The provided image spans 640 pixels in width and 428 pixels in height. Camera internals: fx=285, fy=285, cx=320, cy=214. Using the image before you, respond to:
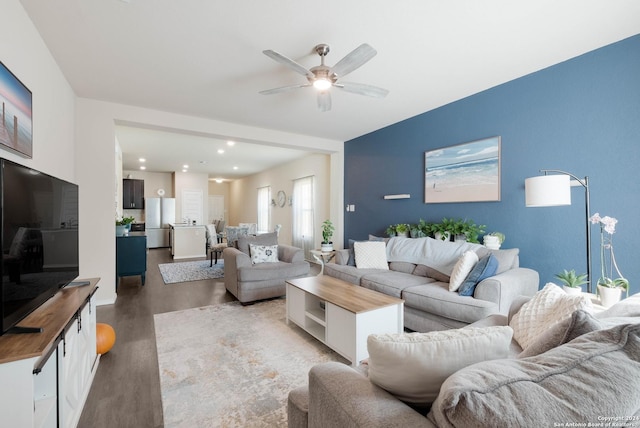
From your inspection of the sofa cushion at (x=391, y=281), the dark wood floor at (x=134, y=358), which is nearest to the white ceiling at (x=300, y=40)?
the sofa cushion at (x=391, y=281)

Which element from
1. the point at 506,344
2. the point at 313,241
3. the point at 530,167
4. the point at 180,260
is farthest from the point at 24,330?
the point at 180,260

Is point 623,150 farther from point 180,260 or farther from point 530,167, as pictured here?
point 180,260

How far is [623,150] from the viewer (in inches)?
99.6

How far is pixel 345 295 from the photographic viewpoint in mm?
2660

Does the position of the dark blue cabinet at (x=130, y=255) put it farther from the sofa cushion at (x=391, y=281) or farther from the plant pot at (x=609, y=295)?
the plant pot at (x=609, y=295)

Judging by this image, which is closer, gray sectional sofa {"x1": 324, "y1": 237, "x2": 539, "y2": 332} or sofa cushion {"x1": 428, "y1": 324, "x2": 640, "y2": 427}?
sofa cushion {"x1": 428, "y1": 324, "x2": 640, "y2": 427}

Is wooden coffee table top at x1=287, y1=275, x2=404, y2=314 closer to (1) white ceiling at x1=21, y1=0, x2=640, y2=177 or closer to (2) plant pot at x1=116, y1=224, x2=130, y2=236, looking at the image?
(1) white ceiling at x1=21, y1=0, x2=640, y2=177

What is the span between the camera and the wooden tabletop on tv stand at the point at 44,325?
3.62 feet

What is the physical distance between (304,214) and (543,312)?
617cm

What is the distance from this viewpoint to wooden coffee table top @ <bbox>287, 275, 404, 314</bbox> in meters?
2.36

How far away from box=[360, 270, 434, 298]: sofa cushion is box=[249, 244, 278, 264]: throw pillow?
59.6 inches

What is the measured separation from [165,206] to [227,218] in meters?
3.78

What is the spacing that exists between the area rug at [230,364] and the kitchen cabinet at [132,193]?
6.93 meters

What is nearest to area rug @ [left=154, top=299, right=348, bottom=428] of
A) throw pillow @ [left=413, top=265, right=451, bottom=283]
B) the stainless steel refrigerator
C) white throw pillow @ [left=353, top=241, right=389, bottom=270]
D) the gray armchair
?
the gray armchair
